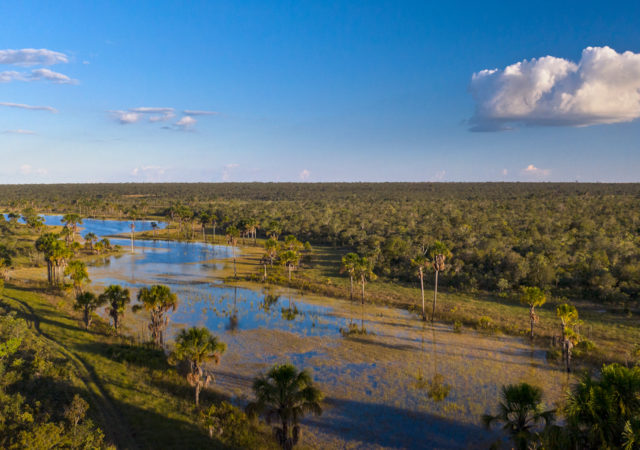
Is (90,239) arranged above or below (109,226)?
Result: above

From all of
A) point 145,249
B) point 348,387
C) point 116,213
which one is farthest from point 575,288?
point 116,213

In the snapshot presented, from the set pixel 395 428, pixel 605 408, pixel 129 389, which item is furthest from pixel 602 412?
pixel 129 389

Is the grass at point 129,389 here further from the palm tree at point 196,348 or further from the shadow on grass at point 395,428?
the shadow on grass at point 395,428

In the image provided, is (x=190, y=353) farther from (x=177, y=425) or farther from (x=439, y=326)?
(x=439, y=326)

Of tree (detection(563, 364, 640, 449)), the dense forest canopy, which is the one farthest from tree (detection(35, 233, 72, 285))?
tree (detection(563, 364, 640, 449))

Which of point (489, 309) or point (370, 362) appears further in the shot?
point (489, 309)

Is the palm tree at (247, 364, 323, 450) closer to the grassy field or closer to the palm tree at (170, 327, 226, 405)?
the palm tree at (170, 327, 226, 405)

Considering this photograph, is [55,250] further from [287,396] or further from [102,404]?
[287,396]
